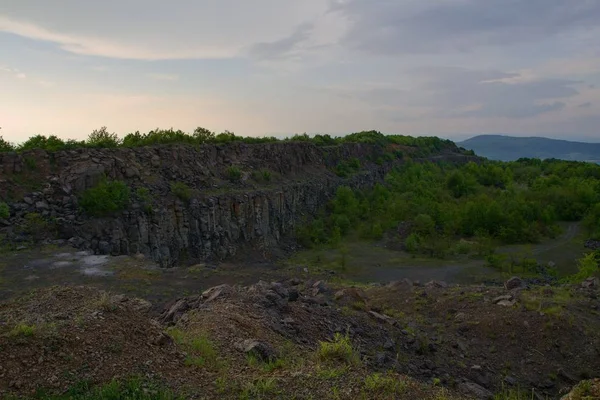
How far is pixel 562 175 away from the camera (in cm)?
5403

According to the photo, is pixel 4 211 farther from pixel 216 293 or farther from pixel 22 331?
pixel 22 331

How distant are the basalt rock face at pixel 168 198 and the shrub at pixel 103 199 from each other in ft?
0.96

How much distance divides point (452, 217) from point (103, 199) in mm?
24125

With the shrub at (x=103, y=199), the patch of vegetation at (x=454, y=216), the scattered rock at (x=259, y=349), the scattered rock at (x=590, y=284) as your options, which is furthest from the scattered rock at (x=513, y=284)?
the shrub at (x=103, y=199)

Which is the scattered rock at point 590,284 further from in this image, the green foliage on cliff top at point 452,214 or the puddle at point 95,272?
the puddle at point 95,272

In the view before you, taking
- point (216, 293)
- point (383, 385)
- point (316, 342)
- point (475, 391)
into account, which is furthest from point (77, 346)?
point (475, 391)

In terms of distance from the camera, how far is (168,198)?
70.8 feet

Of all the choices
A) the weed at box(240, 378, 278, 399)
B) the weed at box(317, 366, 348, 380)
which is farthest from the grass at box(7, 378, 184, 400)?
the weed at box(317, 366, 348, 380)

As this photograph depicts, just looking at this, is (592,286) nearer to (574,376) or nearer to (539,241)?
(574,376)

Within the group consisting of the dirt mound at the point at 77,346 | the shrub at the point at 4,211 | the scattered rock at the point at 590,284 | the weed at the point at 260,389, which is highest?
the shrub at the point at 4,211

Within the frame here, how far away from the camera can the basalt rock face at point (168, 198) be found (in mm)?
17484

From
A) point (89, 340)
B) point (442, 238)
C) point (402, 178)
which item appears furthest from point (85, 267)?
point (402, 178)

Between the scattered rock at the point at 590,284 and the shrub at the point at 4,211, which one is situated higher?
the shrub at the point at 4,211

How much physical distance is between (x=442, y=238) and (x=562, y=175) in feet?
107
